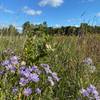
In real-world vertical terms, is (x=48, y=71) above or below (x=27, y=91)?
above

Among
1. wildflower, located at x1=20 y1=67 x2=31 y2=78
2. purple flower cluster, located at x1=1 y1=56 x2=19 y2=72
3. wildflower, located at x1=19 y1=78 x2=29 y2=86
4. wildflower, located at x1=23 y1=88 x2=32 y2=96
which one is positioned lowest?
wildflower, located at x1=23 y1=88 x2=32 y2=96

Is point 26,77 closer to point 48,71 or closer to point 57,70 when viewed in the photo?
point 48,71

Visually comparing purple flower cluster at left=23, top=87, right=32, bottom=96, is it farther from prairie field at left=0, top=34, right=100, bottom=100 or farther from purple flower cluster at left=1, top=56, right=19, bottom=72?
purple flower cluster at left=1, top=56, right=19, bottom=72

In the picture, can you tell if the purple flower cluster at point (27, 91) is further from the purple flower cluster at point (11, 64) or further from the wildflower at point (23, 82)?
the purple flower cluster at point (11, 64)

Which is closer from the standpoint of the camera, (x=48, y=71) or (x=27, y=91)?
(x=27, y=91)

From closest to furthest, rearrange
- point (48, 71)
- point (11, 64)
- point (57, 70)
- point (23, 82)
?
point (23, 82) < point (11, 64) < point (48, 71) < point (57, 70)

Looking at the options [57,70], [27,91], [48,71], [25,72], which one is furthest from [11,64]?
[57,70]

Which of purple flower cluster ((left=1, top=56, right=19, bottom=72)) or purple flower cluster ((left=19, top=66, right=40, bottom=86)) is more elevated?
purple flower cluster ((left=1, top=56, right=19, bottom=72))

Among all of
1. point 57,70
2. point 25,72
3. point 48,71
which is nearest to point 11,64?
point 25,72

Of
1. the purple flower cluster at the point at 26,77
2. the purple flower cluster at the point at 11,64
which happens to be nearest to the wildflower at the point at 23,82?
the purple flower cluster at the point at 26,77

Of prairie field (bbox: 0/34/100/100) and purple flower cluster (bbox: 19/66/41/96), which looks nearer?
purple flower cluster (bbox: 19/66/41/96)

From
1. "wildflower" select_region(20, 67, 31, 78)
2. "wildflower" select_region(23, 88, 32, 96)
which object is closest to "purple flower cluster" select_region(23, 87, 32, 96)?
"wildflower" select_region(23, 88, 32, 96)

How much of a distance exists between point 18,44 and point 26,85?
3.63 metres

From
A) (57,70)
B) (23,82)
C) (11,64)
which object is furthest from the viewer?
(57,70)
